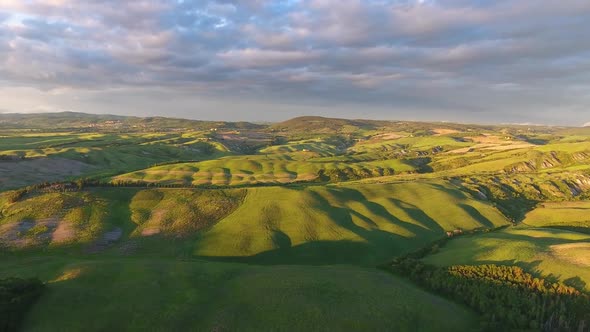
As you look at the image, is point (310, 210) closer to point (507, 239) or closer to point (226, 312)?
point (507, 239)

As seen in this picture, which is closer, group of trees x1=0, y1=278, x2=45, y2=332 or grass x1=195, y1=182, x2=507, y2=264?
group of trees x1=0, y1=278, x2=45, y2=332

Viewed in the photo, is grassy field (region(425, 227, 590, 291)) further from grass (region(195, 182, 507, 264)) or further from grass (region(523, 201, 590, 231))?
grass (region(523, 201, 590, 231))

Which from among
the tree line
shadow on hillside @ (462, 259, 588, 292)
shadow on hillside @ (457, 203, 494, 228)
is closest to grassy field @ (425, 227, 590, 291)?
shadow on hillside @ (462, 259, 588, 292)

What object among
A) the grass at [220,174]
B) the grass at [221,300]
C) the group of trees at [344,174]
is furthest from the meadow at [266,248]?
the group of trees at [344,174]

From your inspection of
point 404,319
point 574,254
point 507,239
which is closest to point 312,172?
point 507,239

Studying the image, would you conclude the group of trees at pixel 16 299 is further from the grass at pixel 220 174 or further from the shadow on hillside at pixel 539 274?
the grass at pixel 220 174

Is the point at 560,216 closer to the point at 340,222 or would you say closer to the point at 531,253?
the point at 531,253
